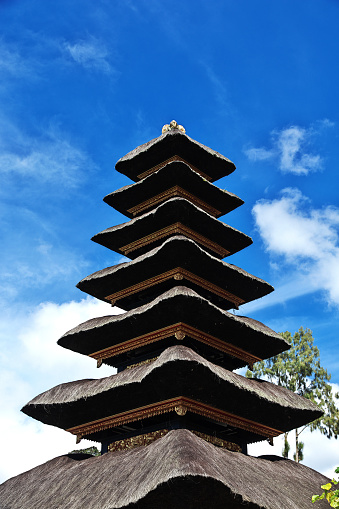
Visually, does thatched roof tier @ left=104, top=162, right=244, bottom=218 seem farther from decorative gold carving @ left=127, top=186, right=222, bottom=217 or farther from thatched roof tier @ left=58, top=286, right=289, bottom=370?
thatched roof tier @ left=58, top=286, right=289, bottom=370

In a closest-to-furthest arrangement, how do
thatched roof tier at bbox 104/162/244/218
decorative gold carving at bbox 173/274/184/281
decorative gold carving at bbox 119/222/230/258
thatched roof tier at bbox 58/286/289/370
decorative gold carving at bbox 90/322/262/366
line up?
thatched roof tier at bbox 58/286/289/370
decorative gold carving at bbox 90/322/262/366
decorative gold carving at bbox 173/274/184/281
decorative gold carving at bbox 119/222/230/258
thatched roof tier at bbox 104/162/244/218

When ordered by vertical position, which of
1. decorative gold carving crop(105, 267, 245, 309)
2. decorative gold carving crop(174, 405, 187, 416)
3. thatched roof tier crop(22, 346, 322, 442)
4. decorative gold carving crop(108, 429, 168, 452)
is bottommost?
decorative gold carving crop(108, 429, 168, 452)

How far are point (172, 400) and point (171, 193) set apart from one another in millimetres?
7956

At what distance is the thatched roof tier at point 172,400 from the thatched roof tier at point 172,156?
28.0 ft

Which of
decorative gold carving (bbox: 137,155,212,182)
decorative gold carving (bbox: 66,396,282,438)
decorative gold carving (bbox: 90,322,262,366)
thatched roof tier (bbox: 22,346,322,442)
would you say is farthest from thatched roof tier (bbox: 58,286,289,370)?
decorative gold carving (bbox: 137,155,212,182)

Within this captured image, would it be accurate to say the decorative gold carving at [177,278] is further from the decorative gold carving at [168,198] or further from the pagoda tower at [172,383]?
the decorative gold carving at [168,198]

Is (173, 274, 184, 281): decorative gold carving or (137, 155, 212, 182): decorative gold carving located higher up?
(137, 155, 212, 182): decorative gold carving

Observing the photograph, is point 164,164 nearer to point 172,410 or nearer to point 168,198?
point 168,198

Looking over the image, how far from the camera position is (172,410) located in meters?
12.6

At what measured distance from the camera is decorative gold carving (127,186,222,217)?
18.0 meters

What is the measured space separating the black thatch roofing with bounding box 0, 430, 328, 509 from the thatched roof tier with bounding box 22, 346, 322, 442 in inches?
39.7

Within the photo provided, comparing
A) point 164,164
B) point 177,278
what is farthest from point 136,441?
point 164,164

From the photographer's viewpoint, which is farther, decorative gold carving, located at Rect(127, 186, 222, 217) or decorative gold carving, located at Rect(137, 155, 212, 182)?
decorative gold carving, located at Rect(137, 155, 212, 182)

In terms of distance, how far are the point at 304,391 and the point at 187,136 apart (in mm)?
24271
